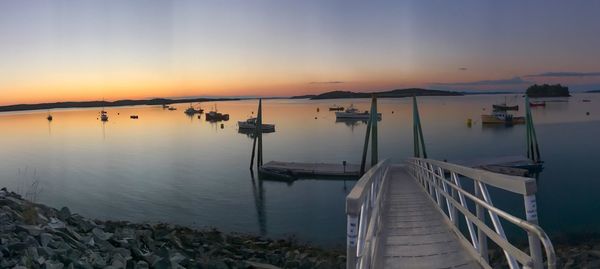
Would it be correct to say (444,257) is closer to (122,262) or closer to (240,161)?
(122,262)

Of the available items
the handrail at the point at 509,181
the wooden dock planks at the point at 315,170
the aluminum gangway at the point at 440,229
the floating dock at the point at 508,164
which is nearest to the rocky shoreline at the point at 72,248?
the aluminum gangway at the point at 440,229

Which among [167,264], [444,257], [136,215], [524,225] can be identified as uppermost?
[524,225]

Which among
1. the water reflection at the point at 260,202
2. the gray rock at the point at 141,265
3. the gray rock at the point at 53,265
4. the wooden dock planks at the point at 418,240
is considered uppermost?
the wooden dock planks at the point at 418,240

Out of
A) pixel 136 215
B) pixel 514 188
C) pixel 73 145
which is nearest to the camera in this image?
pixel 514 188

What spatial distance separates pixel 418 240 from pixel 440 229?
2.46 feet

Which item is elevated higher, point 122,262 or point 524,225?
point 524,225

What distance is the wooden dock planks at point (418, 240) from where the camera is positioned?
14.8 ft

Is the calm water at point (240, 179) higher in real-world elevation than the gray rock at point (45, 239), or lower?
lower

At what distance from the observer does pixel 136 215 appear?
2150 cm

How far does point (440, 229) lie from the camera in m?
5.99

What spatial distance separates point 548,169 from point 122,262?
33.7 m

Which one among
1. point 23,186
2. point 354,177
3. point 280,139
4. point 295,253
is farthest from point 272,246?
point 280,139

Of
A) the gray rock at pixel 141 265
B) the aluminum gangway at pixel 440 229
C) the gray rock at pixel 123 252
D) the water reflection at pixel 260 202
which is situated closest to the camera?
the aluminum gangway at pixel 440 229

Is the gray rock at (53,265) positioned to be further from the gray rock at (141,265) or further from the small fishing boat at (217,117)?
Answer: the small fishing boat at (217,117)
